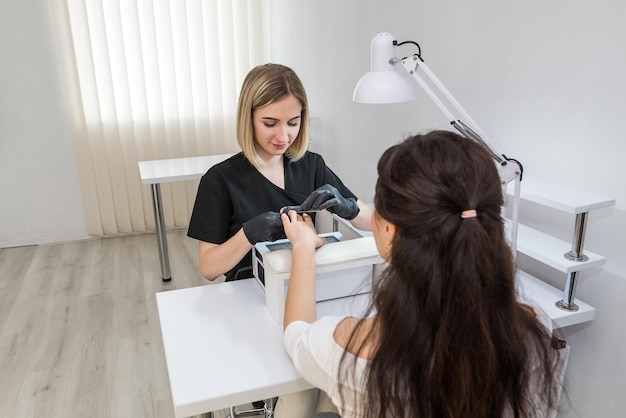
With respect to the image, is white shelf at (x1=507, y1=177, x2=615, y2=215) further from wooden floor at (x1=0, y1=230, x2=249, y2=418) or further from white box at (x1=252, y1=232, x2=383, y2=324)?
wooden floor at (x1=0, y1=230, x2=249, y2=418)

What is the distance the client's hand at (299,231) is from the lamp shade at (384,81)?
1.15 ft

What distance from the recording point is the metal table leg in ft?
8.93

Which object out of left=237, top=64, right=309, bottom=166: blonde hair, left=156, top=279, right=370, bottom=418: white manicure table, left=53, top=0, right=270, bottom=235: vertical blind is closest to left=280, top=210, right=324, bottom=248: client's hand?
left=156, top=279, right=370, bottom=418: white manicure table

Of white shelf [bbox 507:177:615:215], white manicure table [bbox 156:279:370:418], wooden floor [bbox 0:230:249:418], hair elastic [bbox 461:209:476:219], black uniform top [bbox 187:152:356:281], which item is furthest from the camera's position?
wooden floor [bbox 0:230:249:418]

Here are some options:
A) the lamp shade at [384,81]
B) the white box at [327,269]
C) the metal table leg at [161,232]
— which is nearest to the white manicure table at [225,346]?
the white box at [327,269]

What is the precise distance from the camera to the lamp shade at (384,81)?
126cm

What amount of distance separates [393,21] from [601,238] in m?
1.27

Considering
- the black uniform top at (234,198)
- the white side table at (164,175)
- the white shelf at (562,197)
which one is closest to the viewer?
the white shelf at (562,197)

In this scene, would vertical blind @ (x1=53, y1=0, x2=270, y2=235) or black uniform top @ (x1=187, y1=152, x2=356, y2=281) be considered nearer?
black uniform top @ (x1=187, y1=152, x2=356, y2=281)

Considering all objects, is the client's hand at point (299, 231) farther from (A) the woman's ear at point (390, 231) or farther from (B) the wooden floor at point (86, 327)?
(B) the wooden floor at point (86, 327)

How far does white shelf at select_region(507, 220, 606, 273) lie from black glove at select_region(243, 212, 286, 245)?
65 cm

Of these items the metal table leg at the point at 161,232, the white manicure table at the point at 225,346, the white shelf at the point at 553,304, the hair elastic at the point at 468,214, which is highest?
the hair elastic at the point at 468,214

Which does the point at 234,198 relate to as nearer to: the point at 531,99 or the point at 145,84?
the point at 531,99

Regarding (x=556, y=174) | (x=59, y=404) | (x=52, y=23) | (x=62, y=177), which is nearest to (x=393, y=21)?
(x=556, y=174)
